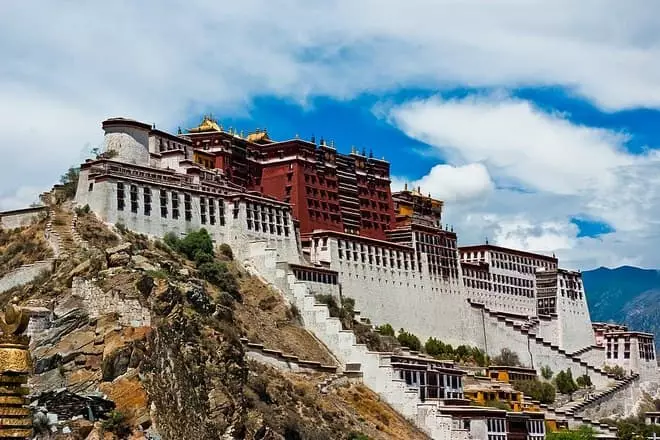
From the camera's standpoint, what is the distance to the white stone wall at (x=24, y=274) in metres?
58.2

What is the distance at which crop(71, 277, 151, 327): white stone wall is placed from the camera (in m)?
48.5

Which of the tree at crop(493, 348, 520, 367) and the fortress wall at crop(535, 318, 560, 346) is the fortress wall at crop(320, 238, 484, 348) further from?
the fortress wall at crop(535, 318, 560, 346)

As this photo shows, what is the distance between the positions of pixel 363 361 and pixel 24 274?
62.0 feet

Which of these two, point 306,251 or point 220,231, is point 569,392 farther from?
point 220,231

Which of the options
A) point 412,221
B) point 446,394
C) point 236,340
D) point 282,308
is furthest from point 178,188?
point 412,221

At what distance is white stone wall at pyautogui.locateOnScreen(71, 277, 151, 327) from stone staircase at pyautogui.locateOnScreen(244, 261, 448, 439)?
53.5ft

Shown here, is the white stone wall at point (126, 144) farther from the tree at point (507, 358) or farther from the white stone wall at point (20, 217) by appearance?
the tree at point (507, 358)

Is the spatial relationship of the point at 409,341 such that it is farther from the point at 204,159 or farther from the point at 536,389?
the point at 204,159

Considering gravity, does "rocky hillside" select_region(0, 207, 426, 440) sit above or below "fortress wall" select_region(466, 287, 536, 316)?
below

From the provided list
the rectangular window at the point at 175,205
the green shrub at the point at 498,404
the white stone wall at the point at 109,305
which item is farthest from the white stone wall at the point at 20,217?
the green shrub at the point at 498,404

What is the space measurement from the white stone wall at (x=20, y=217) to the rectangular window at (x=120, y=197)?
408 centimetres

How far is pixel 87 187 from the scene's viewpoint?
215 ft

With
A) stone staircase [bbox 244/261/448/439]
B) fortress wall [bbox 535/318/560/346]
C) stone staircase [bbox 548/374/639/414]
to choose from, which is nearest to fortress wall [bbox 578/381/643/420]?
stone staircase [bbox 548/374/639/414]

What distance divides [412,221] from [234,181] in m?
17.9
